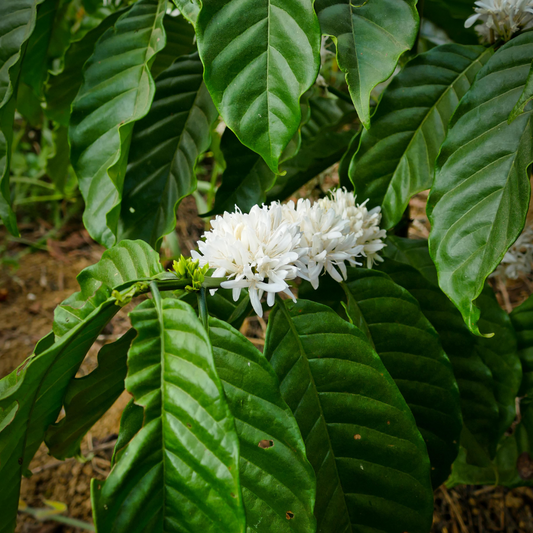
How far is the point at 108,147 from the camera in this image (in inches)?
30.9

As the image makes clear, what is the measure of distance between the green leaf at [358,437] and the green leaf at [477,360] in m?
0.29

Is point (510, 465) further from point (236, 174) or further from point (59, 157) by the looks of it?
point (59, 157)

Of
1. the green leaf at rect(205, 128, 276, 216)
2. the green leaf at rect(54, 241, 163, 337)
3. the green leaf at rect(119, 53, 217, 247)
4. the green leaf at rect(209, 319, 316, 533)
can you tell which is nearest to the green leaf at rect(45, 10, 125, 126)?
the green leaf at rect(119, 53, 217, 247)

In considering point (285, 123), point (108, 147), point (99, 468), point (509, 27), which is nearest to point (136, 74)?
point (108, 147)

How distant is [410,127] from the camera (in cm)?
79

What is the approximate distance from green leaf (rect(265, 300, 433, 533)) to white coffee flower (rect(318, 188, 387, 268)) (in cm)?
19

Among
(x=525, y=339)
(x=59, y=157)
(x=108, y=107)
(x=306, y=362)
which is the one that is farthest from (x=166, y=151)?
(x=525, y=339)

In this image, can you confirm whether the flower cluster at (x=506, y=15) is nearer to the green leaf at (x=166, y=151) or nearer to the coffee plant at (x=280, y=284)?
the coffee plant at (x=280, y=284)

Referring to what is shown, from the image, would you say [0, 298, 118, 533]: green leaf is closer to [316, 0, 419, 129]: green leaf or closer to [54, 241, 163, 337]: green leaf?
[54, 241, 163, 337]: green leaf

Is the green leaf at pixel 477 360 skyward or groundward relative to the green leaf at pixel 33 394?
groundward

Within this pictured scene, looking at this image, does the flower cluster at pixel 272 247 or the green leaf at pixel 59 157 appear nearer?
the flower cluster at pixel 272 247

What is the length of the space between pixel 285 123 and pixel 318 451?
18.1 inches

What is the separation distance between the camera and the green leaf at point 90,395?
582 mm

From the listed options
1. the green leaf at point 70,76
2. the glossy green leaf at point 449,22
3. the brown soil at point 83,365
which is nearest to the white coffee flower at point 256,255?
the green leaf at point 70,76
